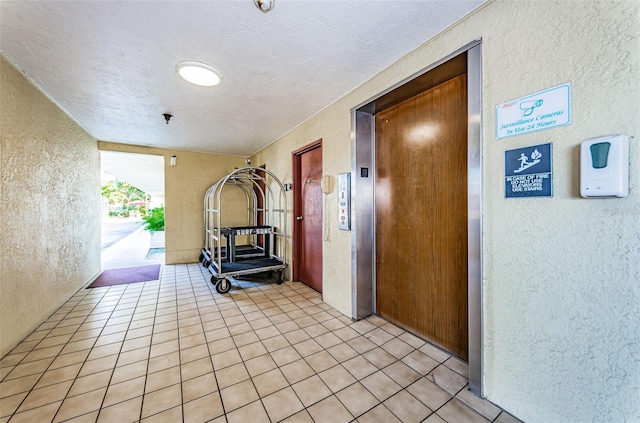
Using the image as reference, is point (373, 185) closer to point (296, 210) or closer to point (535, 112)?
point (535, 112)

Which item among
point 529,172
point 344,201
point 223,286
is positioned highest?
point 529,172

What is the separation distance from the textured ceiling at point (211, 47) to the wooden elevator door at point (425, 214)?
54 cm

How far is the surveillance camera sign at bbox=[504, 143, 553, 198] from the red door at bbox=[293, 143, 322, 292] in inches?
88.4

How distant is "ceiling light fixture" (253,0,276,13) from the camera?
1416 mm

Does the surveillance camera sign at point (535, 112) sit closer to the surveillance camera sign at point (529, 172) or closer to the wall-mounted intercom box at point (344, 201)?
the surveillance camera sign at point (529, 172)

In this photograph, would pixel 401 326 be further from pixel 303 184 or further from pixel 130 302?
pixel 130 302

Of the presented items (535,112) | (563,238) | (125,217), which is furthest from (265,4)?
(125,217)

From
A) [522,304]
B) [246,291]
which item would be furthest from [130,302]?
[522,304]

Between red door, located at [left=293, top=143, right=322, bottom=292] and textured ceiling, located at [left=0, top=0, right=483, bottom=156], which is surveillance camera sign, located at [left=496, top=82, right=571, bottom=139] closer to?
textured ceiling, located at [left=0, top=0, right=483, bottom=156]

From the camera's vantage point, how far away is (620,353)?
1.05m

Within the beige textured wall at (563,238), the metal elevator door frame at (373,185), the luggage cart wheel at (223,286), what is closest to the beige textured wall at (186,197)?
the luggage cart wheel at (223,286)

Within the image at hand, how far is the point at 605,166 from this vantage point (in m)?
1.03

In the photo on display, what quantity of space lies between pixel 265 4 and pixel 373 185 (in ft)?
5.87

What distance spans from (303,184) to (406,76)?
2205 mm
